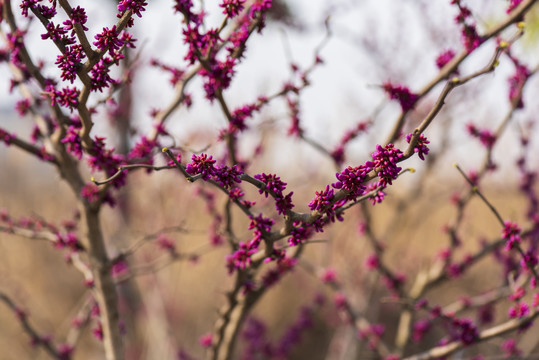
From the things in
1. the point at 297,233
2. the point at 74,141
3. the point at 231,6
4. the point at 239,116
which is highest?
→ the point at 231,6

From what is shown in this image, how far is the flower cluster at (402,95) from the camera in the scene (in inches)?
114

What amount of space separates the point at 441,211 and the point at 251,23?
1136 cm

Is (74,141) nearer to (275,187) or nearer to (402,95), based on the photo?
(275,187)

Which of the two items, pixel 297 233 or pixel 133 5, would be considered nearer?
pixel 133 5

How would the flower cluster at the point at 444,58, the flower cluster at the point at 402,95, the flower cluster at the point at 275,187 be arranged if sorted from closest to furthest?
the flower cluster at the point at 275,187, the flower cluster at the point at 402,95, the flower cluster at the point at 444,58

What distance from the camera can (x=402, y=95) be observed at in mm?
2934

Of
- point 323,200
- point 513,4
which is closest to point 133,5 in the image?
point 323,200

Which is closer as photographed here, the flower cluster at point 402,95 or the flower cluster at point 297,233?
the flower cluster at point 297,233

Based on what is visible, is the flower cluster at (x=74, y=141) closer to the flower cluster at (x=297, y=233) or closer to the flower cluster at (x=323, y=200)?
the flower cluster at (x=297, y=233)

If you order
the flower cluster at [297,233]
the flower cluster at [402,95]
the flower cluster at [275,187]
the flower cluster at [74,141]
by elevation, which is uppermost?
the flower cluster at [402,95]

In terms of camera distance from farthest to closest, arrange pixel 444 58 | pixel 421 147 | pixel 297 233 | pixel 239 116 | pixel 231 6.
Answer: pixel 444 58 → pixel 239 116 → pixel 231 6 → pixel 297 233 → pixel 421 147

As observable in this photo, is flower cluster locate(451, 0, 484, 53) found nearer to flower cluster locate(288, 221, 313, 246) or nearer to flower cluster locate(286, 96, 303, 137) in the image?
flower cluster locate(286, 96, 303, 137)

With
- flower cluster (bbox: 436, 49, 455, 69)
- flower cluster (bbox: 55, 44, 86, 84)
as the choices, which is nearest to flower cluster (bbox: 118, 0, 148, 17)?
flower cluster (bbox: 55, 44, 86, 84)

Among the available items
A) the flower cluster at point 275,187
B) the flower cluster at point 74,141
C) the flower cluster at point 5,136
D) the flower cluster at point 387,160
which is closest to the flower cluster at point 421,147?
the flower cluster at point 387,160
